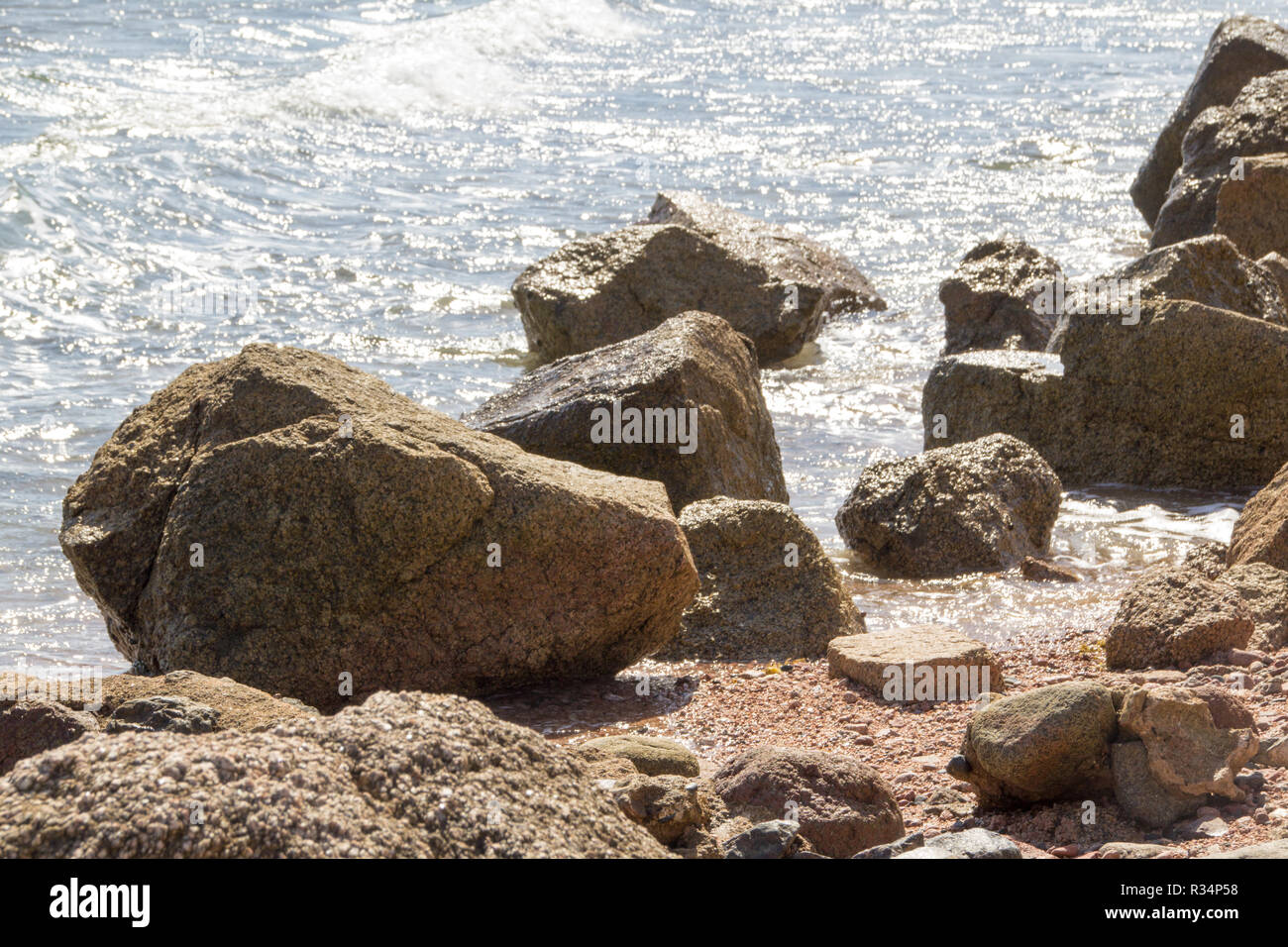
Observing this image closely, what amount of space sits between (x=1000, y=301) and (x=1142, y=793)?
26.2ft

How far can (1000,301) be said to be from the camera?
11.4 meters

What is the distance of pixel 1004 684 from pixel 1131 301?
13.2 feet

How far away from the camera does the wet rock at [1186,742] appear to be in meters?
3.79

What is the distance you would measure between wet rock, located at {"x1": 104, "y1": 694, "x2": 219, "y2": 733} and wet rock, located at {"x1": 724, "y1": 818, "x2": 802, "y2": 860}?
1538 mm

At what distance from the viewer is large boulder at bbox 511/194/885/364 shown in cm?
1152

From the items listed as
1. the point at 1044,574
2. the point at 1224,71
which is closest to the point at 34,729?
the point at 1044,574

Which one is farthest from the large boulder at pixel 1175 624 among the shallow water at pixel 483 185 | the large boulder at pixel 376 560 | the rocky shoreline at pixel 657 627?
the large boulder at pixel 376 560

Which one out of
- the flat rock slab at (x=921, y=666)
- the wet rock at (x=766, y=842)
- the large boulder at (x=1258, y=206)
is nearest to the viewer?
the wet rock at (x=766, y=842)

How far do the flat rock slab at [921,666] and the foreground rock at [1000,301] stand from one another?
19.0ft

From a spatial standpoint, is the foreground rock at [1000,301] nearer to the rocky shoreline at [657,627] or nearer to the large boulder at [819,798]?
the rocky shoreline at [657,627]

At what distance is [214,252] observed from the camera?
50.1 ft

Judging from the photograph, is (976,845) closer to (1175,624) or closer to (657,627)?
(1175,624)

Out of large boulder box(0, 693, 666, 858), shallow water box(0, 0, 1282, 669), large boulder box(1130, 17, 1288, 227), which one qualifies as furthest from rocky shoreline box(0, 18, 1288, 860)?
large boulder box(1130, 17, 1288, 227)
